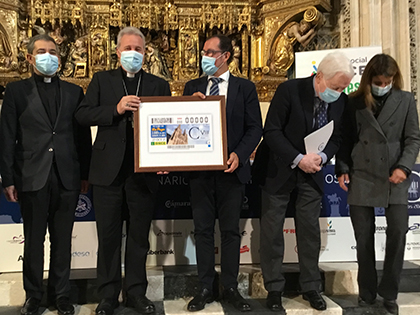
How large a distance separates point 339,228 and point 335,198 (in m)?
0.25

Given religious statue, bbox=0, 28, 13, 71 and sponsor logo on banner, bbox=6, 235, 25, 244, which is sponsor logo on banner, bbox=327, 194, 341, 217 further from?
religious statue, bbox=0, 28, 13, 71

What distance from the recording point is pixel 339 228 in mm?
3482

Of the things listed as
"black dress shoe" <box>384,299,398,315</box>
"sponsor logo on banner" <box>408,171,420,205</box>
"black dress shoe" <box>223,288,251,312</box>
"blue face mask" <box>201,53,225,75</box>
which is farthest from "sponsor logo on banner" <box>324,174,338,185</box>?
"blue face mask" <box>201,53,225,75</box>

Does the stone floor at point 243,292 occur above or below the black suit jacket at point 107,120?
below

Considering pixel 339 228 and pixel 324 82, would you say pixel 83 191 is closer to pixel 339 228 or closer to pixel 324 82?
pixel 324 82

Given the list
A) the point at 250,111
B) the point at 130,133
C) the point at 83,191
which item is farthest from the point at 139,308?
the point at 250,111

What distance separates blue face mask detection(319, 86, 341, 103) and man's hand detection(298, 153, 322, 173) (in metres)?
0.36

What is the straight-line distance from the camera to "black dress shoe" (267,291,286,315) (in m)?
2.72

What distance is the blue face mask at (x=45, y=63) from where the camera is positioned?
2.66 metres

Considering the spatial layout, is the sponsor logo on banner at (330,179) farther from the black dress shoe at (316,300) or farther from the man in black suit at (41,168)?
the man in black suit at (41,168)

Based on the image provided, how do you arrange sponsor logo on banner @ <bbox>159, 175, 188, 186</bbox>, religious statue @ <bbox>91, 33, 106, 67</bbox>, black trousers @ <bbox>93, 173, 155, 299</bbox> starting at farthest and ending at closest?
religious statue @ <bbox>91, 33, 106, 67</bbox>, sponsor logo on banner @ <bbox>159, 175, 188, 186</bbox>, black trousers @ <bbox>93, 173, 155, 299</bbox>

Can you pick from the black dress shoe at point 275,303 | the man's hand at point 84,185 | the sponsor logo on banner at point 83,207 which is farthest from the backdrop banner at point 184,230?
the black dress shoe at point 275,303

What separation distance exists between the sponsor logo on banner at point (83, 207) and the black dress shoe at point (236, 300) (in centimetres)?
124

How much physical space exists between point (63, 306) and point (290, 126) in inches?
73.2
